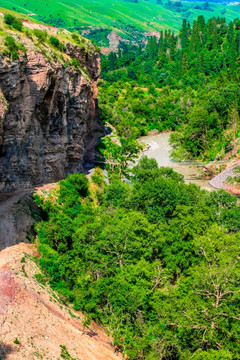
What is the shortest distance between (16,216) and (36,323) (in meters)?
11.6

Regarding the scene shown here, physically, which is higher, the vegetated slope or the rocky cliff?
the rocky cliff

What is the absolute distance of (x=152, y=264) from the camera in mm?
25250

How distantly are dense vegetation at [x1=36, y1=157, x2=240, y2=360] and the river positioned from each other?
56.3 feet

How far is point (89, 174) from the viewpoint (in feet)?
158

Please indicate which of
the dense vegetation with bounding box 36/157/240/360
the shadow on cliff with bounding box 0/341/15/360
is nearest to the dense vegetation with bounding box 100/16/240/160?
the dense vegetation with bounding box 36/157/240/360

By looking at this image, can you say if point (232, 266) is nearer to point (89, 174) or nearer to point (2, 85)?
point (2, 85)

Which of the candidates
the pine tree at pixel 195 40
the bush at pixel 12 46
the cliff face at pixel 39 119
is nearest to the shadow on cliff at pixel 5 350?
the cliff face at pixel 39 119

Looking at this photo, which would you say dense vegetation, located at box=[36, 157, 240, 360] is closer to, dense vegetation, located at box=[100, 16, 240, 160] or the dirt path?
the dirt path

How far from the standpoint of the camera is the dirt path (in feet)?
93.4

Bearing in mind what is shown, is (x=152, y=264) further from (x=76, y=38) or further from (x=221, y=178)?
(x=76, y=38)

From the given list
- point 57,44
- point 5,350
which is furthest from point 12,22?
point 5,350

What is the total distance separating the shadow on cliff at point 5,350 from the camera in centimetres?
1723

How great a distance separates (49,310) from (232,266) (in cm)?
1076

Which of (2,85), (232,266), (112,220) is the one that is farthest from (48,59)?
(232,266)
